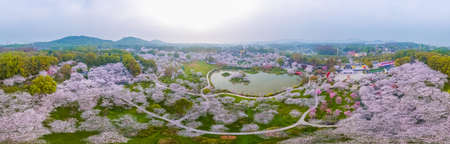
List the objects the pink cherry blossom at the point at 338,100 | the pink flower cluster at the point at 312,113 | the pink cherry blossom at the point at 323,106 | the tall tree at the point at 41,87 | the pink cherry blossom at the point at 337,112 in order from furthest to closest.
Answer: the pink cherry blossom at the point at 338,100 < the pink cherry blossom at the point at 323,106 < the tall tree at the point at 41,87 < the pink flower cluster at the point at 312,113 < the pink cherry blossom at the point at 337,112

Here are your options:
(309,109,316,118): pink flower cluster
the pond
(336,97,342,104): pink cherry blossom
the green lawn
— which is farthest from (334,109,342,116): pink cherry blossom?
the green lawn

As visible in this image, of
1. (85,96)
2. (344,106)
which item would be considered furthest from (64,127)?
(344,106)

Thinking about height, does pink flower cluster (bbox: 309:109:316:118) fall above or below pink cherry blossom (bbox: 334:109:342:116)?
below

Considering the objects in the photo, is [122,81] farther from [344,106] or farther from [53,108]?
[344,106]

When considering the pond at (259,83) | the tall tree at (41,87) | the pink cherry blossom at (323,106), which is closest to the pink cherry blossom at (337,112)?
the pink cherry blossom at (323,106)

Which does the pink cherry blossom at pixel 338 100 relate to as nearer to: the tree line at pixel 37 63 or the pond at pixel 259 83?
the pond at pixel 259 83

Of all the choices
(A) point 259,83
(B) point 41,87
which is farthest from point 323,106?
(B) point 41,87

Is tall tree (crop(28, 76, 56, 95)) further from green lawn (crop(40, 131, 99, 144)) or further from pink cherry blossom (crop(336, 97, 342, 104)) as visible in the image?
pink cherry blossom (crop(336, 97, 342, 104))

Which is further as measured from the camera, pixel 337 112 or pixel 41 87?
pixel 41 87

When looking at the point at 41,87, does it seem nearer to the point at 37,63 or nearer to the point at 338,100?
the point at 37,63

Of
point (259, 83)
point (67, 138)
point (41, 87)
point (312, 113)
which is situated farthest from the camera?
point (259, 83)
